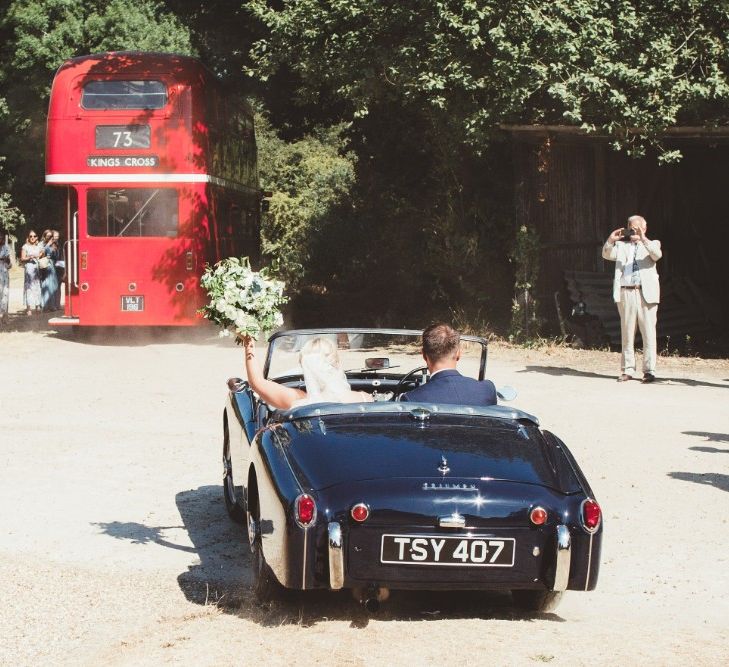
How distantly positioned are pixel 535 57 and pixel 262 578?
13.7 m

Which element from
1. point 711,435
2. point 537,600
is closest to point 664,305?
point 711,435

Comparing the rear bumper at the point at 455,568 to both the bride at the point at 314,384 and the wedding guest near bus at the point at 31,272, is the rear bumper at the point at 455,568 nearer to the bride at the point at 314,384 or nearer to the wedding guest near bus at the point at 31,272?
the bride at the point at 314,384

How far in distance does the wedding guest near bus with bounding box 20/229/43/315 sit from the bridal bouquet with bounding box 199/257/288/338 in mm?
21966

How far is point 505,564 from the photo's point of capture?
5.40m

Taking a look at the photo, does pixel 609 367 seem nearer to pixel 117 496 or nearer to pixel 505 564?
pixel 117 496

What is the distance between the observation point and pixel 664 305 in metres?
23.4

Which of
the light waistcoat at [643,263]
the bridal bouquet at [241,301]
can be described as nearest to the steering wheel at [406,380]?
the bridal bouquet at [241,301]

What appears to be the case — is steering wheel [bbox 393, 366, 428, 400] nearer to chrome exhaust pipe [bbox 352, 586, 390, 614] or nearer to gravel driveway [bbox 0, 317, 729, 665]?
gravel driveway [bbox 0, 317, 729, 665]

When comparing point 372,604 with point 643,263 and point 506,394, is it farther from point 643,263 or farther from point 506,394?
point 643,263

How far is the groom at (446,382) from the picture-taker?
6.46 metres

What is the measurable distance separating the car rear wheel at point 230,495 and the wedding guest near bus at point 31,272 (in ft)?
68.7

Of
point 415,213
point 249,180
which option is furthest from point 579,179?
point 249,180

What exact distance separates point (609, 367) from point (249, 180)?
33.2 ft

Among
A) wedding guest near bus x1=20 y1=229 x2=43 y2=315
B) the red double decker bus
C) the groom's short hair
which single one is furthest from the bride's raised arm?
wedding guest near bus x1=20 y1=229 x2=43 y2=315
